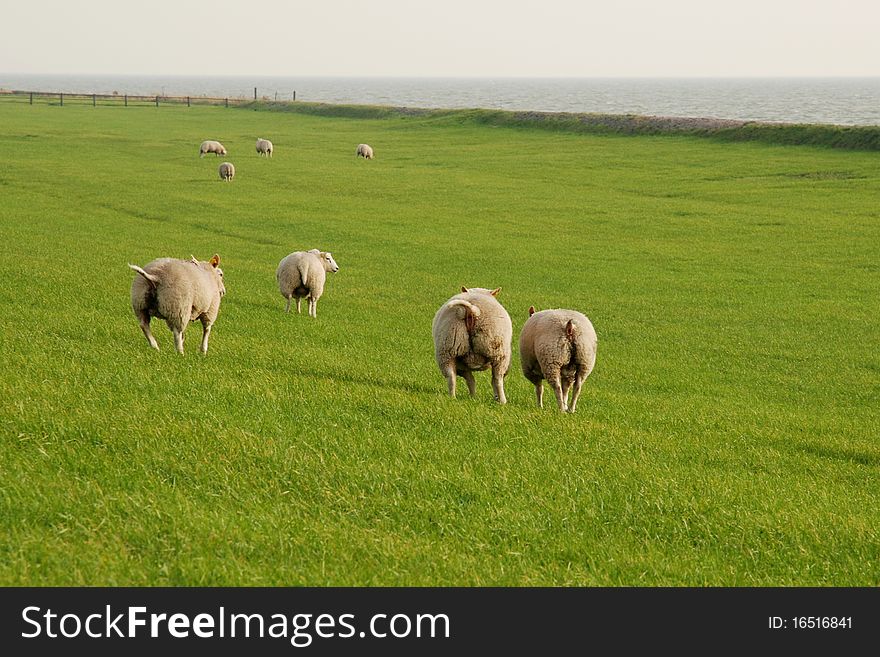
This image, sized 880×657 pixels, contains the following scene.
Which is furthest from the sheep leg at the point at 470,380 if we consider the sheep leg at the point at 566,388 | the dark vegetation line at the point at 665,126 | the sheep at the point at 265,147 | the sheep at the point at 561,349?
the dark vegetation line at the point at 665,126

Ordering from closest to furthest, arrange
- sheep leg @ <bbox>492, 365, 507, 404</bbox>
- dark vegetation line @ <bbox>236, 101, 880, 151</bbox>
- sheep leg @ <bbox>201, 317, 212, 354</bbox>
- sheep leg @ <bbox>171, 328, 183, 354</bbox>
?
sheep leg @ <bbox>492, 365, 507, 404</bbox> < sheep leg @ <bbox>171, 328, 183, 354</bbox> < sheep leg @ <bbox>201, 317, 212, 354</bbox> < dark vegetation line @ <bbox>236, 101, 880, 151</bbox>

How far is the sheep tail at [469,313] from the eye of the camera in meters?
11.7

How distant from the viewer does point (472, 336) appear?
11.9 m

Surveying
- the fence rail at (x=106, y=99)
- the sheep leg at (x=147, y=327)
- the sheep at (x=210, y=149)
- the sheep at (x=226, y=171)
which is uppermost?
the fence rail at (x=106, y=99)

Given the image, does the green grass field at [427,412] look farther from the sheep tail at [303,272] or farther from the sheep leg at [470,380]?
the sheep tail at [303,272]

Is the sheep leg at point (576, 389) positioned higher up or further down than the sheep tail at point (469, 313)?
further down

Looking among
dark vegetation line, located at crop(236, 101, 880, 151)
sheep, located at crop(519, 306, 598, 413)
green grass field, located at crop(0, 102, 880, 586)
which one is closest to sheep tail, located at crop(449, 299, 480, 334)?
sheep, located at crop(519, 306, 598, 413)

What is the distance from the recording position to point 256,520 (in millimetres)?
7172

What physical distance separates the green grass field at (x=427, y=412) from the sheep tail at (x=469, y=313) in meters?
1.02

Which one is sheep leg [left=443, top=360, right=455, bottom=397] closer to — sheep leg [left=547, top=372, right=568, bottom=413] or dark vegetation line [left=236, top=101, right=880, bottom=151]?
sheep leg [left=547, top=372, right=568, bottom=413]

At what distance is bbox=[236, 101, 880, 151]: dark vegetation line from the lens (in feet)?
194

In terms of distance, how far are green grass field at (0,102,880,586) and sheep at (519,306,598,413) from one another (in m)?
0.45

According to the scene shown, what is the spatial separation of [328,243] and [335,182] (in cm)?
1724
